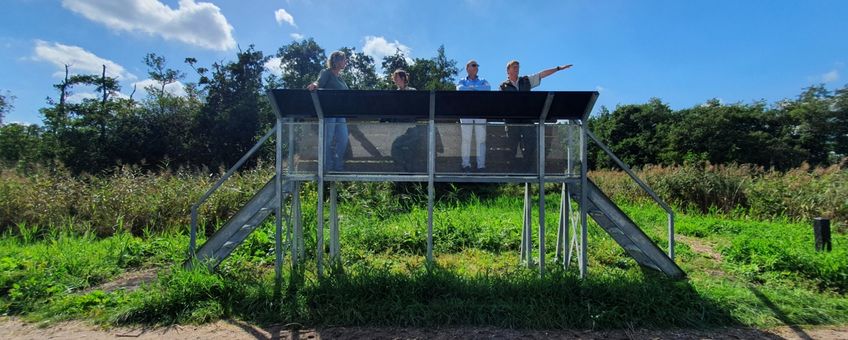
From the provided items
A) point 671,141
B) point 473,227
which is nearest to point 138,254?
point 473,227

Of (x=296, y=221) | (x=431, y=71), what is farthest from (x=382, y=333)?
(x=431, y=71)

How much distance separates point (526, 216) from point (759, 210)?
8.93 meters

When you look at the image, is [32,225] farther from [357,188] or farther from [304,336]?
[304,336]

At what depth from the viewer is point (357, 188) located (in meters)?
11.6

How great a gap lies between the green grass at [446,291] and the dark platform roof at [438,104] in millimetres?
1806

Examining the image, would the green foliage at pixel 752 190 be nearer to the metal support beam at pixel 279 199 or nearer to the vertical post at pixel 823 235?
the vertical post at pixel 823 235

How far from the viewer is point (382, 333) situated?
3.68 meters

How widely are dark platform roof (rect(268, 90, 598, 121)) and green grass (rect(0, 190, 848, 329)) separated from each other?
181 cm

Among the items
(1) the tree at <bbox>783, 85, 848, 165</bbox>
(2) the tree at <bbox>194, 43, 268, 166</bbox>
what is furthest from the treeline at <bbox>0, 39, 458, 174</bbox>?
(1) the tree at <bbox>783, 85, 848, 165</bbox>

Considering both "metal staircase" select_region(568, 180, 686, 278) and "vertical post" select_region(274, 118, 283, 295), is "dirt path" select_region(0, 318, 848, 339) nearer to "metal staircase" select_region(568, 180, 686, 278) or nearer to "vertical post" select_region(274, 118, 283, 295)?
"vertical post" select_region(274, 118, 283, 295)

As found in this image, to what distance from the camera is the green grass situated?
154 inches

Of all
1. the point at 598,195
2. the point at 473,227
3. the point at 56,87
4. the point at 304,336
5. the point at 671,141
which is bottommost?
the point at 304,336

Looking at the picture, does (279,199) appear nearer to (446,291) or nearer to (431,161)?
(431,161)

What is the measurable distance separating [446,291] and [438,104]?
208cm
